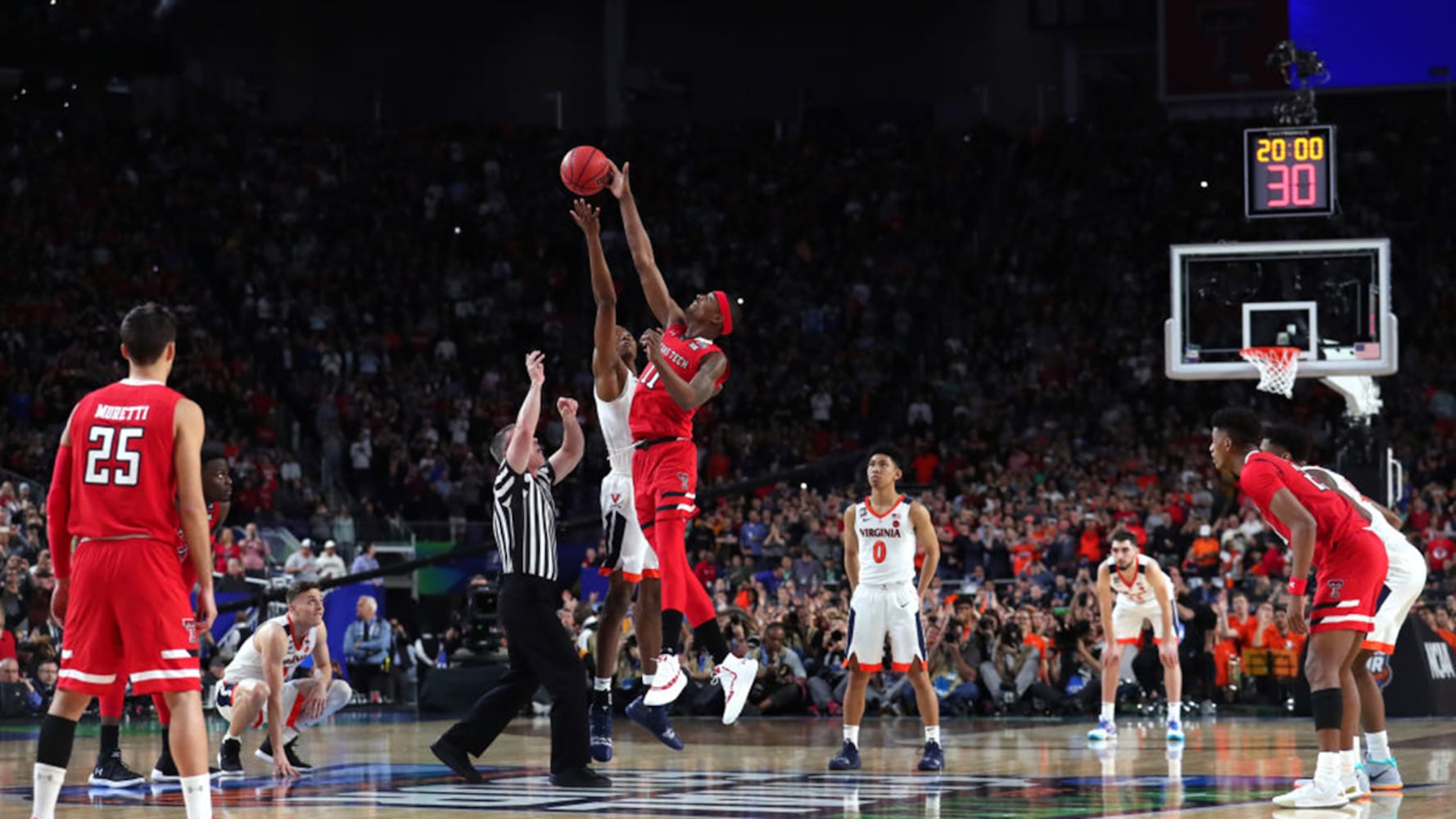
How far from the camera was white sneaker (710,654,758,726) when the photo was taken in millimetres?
10630

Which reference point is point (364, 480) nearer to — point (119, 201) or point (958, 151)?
point (119, 201)

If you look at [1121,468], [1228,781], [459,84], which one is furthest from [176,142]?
[1228,781]

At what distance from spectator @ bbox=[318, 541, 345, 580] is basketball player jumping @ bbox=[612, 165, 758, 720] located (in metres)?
10.7

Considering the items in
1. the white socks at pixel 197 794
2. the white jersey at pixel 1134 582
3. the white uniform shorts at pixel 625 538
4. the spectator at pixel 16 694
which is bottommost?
the spectator at pixel 16 694

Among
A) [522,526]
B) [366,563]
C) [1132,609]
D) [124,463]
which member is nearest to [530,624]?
[522,526]

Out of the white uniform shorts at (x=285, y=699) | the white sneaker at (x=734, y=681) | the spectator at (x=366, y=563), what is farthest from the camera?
the spectator at (x=366, y=563)

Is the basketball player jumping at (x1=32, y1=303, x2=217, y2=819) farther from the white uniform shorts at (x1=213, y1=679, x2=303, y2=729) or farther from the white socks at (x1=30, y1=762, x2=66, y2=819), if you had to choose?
the white uniform shorts at (x1=213, y1=679, x2=303, y2=729)

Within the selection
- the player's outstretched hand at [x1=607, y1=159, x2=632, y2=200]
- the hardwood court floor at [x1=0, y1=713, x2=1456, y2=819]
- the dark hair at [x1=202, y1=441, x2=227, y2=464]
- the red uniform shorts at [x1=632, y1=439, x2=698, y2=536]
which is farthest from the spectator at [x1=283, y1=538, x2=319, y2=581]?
the player's outstretched hand at [x1=607, y1=159, x2=632, y2=200]

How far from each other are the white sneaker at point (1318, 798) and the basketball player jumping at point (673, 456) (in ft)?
9.61

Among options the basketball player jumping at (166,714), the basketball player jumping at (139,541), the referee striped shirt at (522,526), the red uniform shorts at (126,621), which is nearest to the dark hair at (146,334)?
the basketball player jumping at (139,541)

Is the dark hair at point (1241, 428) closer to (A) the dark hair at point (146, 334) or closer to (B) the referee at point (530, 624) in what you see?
(B) the referee at point (530, 624)

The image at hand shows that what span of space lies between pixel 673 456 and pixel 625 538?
0.61 metres

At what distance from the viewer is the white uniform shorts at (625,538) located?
10.8 m

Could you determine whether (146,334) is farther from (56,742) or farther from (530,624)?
(530,624)
